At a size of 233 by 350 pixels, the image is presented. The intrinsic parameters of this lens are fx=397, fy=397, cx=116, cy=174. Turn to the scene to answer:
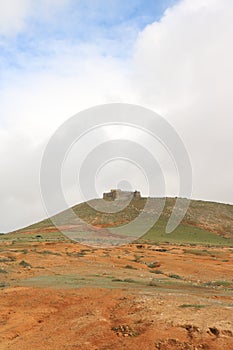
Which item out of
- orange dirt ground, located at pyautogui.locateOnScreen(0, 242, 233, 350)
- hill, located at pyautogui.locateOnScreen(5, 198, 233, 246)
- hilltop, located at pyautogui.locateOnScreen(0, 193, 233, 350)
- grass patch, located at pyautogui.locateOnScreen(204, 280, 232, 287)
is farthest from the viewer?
hill, located at pyautogui.locateOnScreen(5, 198, 233, 246)

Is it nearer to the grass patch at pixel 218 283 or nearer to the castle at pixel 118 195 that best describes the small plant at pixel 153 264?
the grass patch at pixel 218 283

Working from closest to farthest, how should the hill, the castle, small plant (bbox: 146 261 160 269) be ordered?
1. small plant (bbox: 146 261 160 269)
2. the hill
3. the castle

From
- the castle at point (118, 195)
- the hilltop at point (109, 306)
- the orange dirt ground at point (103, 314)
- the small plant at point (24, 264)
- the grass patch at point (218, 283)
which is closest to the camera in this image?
the orange dirt ground at point (103, 314)

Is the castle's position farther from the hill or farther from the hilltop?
the hilltop

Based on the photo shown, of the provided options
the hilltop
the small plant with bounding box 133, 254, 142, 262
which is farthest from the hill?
the hilltop

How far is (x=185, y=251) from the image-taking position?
48.9 m

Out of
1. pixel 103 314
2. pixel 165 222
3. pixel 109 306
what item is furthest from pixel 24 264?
pixel 165 222

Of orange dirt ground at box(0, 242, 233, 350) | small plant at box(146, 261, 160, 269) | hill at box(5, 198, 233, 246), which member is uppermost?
hill at box(5, 198, 233, 246)

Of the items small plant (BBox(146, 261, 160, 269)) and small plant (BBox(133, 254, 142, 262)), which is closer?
small plant (BBox(146, 261, 160, 269))

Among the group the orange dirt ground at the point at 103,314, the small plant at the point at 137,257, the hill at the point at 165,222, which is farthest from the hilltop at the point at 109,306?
the hill at the point at 165,222

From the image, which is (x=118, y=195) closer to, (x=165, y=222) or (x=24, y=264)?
(x=165, y=222)

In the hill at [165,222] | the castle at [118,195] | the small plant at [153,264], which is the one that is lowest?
the small plant at [153,264]

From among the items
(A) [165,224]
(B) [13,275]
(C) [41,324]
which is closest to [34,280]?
(B) [13,275]

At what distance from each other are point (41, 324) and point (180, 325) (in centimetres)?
536
